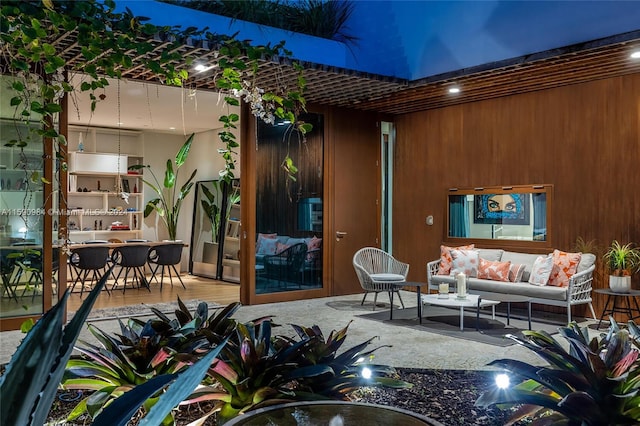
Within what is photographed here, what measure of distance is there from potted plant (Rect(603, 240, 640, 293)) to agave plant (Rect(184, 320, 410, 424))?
5244 mm

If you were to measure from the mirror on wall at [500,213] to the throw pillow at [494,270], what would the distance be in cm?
61

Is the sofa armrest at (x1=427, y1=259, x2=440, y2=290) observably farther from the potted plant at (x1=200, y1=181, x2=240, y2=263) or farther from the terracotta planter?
the potted plant at (x1=200, y1=181, x2=240, y2=263)

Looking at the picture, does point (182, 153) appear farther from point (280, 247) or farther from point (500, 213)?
point (500, 213)

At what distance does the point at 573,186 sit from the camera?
7.06 meters

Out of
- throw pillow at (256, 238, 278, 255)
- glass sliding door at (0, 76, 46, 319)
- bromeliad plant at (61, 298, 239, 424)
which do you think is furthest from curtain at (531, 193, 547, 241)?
bromeliad plant at (61, 298, 239, 424)

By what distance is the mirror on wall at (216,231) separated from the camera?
10.6m

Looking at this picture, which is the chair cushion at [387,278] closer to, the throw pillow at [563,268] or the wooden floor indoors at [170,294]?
the throw pillow at [563,268]

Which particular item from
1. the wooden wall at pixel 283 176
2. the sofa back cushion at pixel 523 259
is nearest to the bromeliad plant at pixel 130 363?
the wooden wall at pixel 283 176

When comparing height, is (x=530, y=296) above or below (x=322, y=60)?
below

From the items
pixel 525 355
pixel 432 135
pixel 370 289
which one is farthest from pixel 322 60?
pixel 525 355

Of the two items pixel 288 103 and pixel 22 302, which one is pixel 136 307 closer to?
pixel 22 302

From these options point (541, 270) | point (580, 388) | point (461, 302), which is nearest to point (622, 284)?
point (541, 270)

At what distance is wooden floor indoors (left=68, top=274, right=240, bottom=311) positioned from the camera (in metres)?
7.94

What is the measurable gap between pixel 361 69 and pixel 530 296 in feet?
12.1
